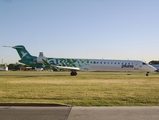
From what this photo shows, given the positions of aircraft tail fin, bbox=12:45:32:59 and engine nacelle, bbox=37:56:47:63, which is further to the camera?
aircraft tail fin, bbox=12:45:32:59

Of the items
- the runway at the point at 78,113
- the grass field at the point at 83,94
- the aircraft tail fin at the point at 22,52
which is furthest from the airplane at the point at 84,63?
the runway at the point at 78,113

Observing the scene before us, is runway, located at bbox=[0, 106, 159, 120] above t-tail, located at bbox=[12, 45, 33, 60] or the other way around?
the other way around

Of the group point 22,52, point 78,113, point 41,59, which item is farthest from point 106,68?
point 78,113

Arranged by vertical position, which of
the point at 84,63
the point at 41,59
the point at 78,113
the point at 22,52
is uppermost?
the point at 22,52

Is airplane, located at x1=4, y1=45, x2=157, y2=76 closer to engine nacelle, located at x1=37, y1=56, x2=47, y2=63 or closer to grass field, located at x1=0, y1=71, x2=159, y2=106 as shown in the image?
engine nacelle, located at x1=37, y1=56, x2=47, y2=63

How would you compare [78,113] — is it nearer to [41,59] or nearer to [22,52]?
[41,59]

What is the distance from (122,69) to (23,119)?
3859 cm

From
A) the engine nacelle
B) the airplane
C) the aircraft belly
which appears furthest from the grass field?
the aircraft belly

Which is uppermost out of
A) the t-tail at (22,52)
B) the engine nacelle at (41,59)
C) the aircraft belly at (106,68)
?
the t-tail at (22,52)

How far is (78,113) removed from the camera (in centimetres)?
876

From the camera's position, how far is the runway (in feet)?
26.3

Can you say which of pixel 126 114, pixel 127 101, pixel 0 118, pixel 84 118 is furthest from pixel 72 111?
pixel 127 101

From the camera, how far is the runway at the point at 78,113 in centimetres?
801

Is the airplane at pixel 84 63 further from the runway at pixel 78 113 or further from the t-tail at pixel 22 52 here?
the runway at pixel 78 113
